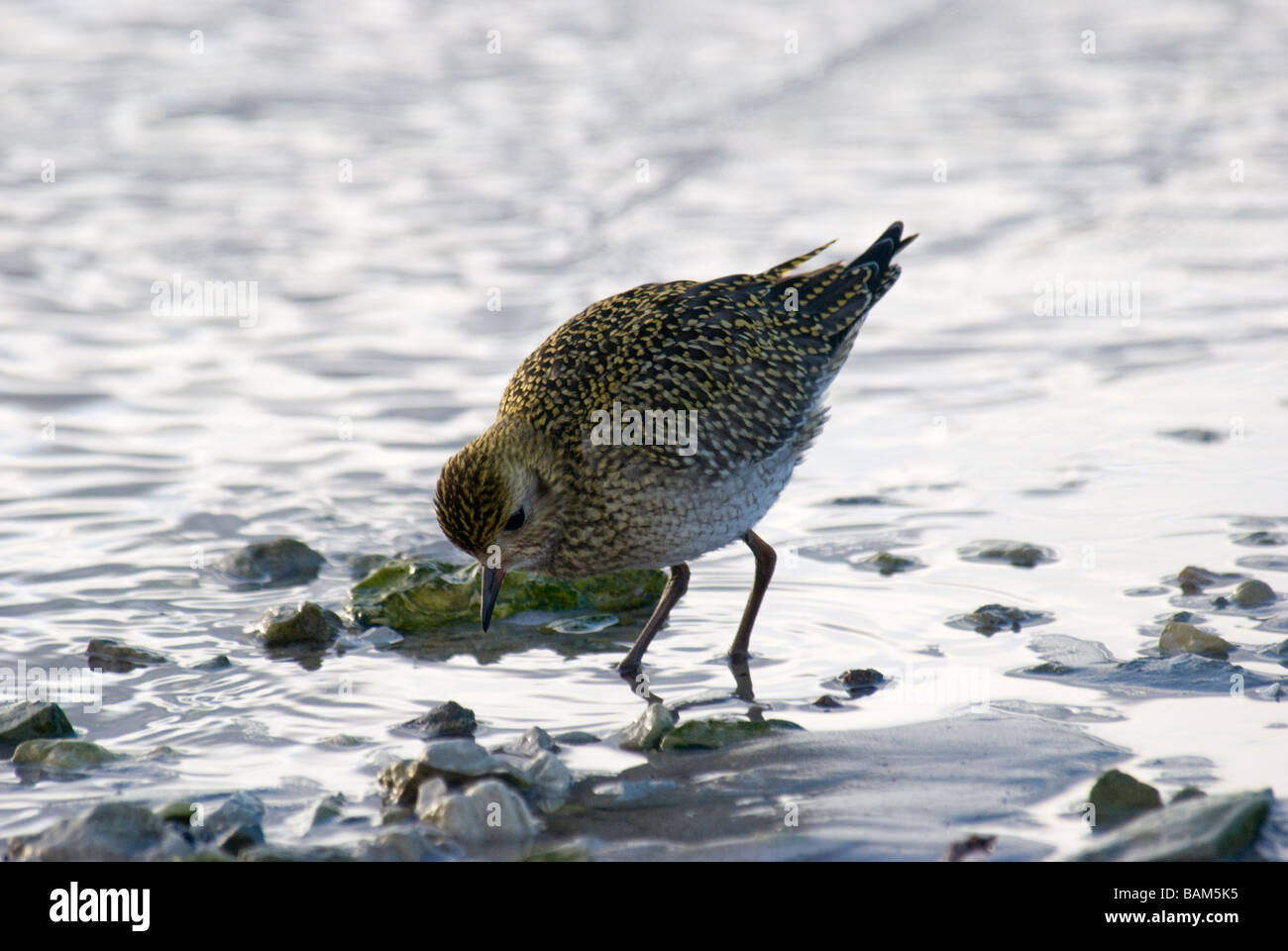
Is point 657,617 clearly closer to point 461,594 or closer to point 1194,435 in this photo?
point 461,594

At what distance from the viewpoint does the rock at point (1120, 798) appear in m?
4.89

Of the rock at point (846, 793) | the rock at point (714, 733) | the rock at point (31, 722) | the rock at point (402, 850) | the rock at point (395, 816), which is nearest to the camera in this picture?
the rock at point (402, 850)

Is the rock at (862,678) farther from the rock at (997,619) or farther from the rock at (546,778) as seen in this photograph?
the rock at (546,778)

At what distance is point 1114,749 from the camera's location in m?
5.42

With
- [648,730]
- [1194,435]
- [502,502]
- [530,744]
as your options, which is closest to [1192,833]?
[648,730]

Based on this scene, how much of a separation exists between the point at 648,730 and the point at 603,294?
256 inches

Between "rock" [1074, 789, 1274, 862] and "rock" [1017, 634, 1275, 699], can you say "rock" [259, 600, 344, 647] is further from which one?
"rock" [1074, 789, 1274, 862]

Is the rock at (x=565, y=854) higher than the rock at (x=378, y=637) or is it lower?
lower

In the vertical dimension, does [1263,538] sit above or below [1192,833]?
above

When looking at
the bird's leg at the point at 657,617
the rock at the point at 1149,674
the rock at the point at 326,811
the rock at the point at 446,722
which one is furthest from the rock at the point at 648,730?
the rock at the point at 1149,674

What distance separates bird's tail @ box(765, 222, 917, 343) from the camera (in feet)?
24.8

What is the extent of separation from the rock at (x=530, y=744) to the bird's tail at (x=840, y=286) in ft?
9.03

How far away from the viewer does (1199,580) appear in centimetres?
705
